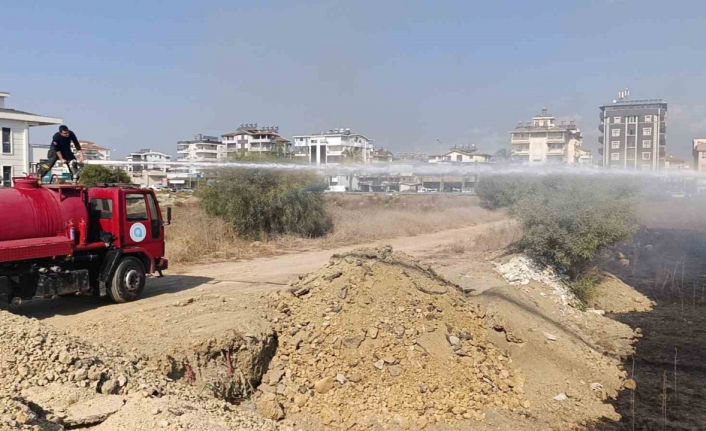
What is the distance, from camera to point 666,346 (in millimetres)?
17344

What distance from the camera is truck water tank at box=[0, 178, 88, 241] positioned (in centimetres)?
1222

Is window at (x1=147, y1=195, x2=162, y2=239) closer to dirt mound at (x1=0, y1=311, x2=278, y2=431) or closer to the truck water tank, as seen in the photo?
the truck water tank

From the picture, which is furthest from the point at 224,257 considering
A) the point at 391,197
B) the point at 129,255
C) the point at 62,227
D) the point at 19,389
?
the point at 391,197

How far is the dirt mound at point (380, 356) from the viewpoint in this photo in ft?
38.1

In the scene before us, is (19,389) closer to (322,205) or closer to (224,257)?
(224,257)

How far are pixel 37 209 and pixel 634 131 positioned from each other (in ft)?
248

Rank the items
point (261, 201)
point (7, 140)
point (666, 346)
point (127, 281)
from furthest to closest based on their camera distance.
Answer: point (7, 140) → point (261, 201) → point (666, 346) → point (127, 281)

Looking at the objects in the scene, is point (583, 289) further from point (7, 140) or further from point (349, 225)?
point (7, 140)

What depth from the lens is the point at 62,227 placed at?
13250mm

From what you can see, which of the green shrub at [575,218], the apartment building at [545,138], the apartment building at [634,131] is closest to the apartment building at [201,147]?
the apartment building at [545,138]

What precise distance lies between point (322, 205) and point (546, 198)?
15153 mm

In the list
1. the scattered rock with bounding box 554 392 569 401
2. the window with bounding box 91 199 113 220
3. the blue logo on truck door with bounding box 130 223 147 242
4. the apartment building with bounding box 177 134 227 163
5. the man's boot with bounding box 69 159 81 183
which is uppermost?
the apartment building with bounding box 177 134 227 163

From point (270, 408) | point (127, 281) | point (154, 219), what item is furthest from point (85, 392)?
point (154, 219)

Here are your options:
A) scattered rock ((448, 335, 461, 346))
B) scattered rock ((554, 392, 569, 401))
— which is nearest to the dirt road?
scattered rock ((448, 335, 461, 346))
